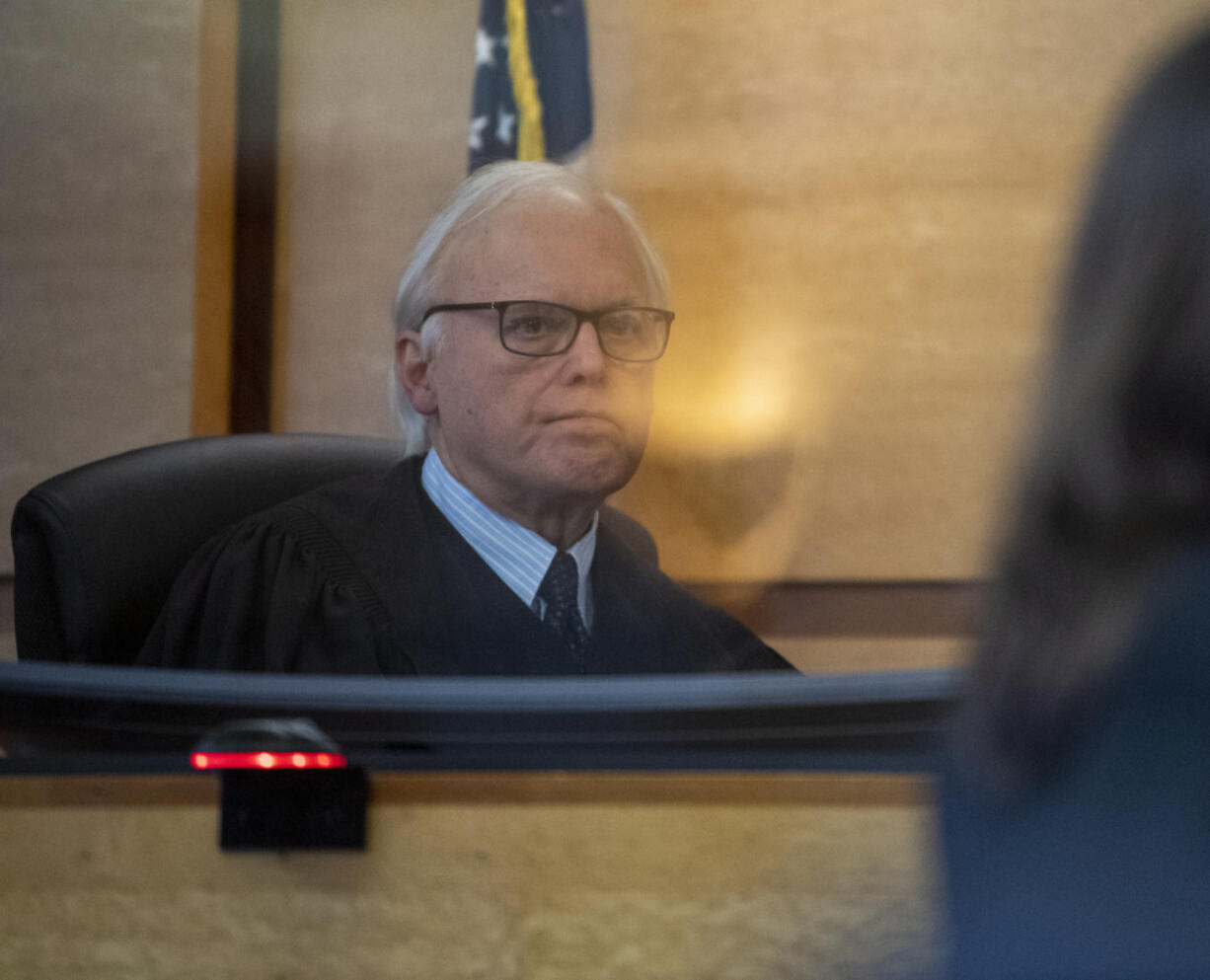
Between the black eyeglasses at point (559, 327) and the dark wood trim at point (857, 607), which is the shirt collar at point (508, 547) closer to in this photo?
the black eyeglasses at point (559, 327)

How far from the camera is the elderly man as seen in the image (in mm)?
913

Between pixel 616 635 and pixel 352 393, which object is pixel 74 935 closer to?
pixel 616 635

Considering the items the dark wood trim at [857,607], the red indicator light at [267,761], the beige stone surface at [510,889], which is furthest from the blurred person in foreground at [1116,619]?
the dark wood trim at [857,607]

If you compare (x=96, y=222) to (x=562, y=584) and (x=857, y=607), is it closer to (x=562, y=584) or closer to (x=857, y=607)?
(x=562, y=584)

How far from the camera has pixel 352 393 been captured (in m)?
1.29

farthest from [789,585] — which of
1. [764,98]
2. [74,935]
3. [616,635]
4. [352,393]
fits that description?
[74,935]

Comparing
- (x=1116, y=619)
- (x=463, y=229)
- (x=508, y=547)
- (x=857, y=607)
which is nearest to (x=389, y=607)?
(x=508, y=547)

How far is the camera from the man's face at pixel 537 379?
0.94 meters

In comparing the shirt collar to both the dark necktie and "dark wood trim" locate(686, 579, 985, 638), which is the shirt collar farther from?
"dark wood trim" locate(686, 579, 985, 638)

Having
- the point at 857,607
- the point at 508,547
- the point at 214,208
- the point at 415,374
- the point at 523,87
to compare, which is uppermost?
the point at 523,87

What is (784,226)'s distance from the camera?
4.82 ft

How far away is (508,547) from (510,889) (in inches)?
13.2

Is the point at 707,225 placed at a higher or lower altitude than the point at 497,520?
higher

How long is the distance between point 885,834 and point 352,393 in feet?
2.65
